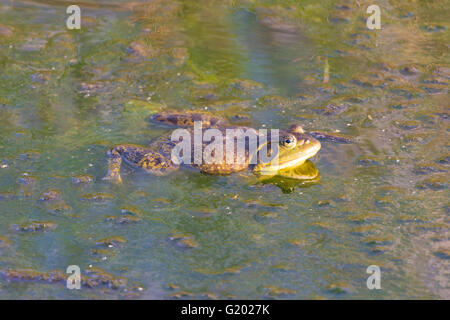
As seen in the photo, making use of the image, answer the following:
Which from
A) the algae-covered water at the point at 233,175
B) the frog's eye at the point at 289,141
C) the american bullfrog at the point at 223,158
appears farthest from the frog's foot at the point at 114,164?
the frog's eye at the point at 289,141

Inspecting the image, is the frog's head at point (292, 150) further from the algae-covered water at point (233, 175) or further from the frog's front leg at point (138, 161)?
the frog's front leg at point (138, 161)

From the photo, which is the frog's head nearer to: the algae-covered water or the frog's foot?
the algae-covered water

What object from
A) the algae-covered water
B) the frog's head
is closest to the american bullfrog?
the frog's head

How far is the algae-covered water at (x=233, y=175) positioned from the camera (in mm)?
4570

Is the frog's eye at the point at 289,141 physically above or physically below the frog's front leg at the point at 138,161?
above

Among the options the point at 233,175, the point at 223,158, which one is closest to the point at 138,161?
the point at 223,158

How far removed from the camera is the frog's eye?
5.66m

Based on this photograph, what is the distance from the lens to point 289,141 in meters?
5.67

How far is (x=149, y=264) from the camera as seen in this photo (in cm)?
464

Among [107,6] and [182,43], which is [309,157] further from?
[107,6]

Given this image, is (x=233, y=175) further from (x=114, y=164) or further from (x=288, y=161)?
(x=114, y=164)

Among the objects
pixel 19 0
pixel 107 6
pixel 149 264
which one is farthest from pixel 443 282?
pixel 19 0

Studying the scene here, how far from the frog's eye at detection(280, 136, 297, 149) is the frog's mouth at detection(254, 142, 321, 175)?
0.09 metres

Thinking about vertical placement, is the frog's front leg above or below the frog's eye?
below
